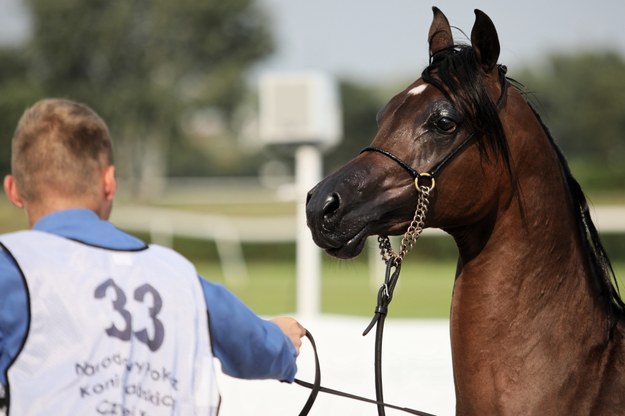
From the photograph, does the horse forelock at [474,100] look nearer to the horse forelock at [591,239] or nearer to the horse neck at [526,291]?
the horse neck at [526,291]

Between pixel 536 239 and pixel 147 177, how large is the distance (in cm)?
4058

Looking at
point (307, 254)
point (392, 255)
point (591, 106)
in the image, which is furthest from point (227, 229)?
point (591, 106)

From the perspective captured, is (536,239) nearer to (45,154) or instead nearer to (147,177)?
(45,154)

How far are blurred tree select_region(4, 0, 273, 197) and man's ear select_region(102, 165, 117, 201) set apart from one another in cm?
3766

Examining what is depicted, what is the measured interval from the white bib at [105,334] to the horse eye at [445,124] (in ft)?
3.10

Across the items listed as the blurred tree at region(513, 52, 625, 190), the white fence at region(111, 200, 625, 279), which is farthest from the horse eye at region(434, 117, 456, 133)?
the blurred tree at region(513, 52, 625, 190)

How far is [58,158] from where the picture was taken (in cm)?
166

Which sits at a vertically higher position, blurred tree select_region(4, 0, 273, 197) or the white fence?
blurred tree select_region(4, 0, 273, 197)

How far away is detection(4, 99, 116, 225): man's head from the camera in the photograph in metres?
1.67

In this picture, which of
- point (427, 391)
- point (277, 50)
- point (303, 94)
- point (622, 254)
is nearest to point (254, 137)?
point (277, 50)

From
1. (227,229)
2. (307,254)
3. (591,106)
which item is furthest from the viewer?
(591,106)

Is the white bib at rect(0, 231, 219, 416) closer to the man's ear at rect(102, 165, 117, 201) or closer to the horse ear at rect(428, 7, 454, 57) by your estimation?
the man's ear at rect(102, 165, 117, 201)

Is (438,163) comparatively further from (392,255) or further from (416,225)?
(392,255)

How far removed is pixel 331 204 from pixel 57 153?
83 cm
